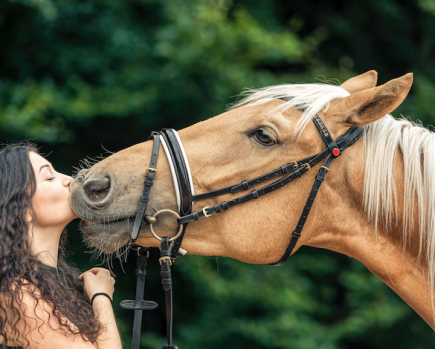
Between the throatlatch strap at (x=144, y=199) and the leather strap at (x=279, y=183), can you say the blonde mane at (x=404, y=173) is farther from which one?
the throatlatch strap at (x=144, y=199)

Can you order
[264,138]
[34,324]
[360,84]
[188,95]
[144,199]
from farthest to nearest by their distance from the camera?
[188,95], [360,84], [264,138], [144,199], [34,324]

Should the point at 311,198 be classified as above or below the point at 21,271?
above

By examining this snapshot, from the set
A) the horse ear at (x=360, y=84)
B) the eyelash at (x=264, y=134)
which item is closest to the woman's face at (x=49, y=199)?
the eyelash at (x=264, y=134)

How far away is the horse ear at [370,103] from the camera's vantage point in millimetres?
1748

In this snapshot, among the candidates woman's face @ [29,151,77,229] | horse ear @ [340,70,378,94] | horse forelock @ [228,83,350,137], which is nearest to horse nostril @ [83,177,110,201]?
woman's face @ [29,151,77,229]

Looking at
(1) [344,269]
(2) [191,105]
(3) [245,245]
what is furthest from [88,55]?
(1) [344,269]

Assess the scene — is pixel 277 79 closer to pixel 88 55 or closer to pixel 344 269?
pixel 88 55

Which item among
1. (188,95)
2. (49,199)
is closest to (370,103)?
(49,199)

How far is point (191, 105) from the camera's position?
4973 millimetres

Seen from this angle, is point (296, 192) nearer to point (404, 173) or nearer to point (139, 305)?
point (404, 173)

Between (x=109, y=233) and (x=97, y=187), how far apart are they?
0.75ft

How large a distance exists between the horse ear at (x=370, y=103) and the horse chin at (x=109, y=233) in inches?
45.9

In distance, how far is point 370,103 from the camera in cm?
187

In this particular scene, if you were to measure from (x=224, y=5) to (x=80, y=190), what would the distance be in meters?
3.87
